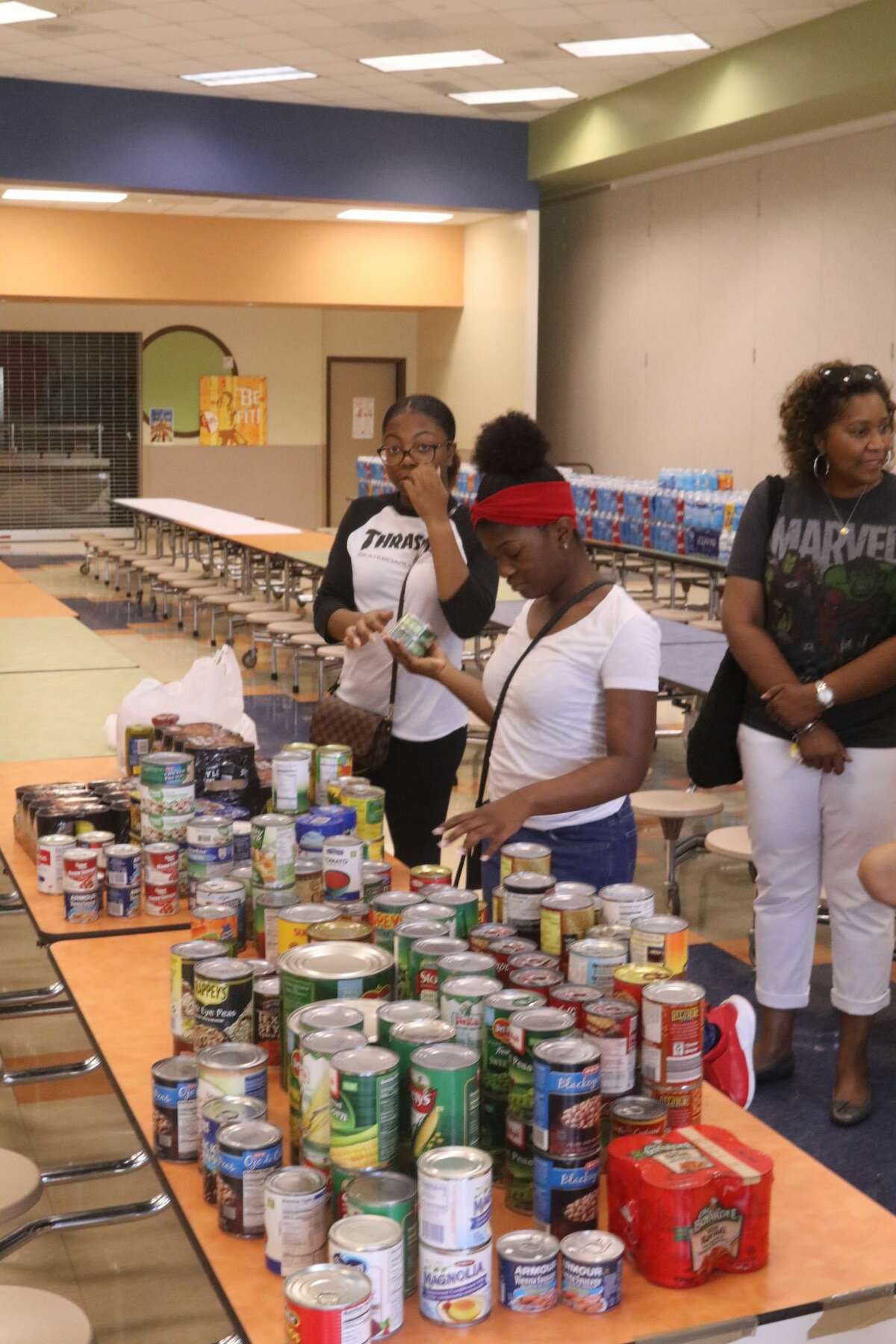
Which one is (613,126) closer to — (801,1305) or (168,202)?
(168,202)

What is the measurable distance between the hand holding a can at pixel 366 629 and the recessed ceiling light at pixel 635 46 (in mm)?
8213

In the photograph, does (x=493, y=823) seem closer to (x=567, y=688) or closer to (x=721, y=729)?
(x=567, y=688)

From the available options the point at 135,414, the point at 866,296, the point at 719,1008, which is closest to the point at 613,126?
the point at 866,296

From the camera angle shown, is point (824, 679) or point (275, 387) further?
point (275, 387)

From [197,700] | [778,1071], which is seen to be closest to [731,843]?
[778,1071]

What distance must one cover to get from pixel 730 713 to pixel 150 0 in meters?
7.81

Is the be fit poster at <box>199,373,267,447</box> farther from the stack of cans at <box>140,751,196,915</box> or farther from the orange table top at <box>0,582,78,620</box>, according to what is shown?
the stack of cans at <box>140,751,196,915</box>

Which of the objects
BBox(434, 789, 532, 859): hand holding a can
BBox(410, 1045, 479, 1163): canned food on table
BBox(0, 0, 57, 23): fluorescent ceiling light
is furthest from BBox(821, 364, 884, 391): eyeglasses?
BBox(0, 0, 57, 23): fluorescent ceiling light

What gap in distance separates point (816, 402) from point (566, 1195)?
2.01 metres

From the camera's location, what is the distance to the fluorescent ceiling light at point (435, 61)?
10664 millimetres

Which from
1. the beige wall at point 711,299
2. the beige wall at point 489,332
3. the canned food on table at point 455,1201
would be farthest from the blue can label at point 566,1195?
the beige wall at point 489,332

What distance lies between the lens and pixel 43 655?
5.39 meters

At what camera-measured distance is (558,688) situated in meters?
2.40

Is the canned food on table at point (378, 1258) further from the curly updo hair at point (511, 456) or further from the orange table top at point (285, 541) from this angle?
the orange table top at point (285, 541)
